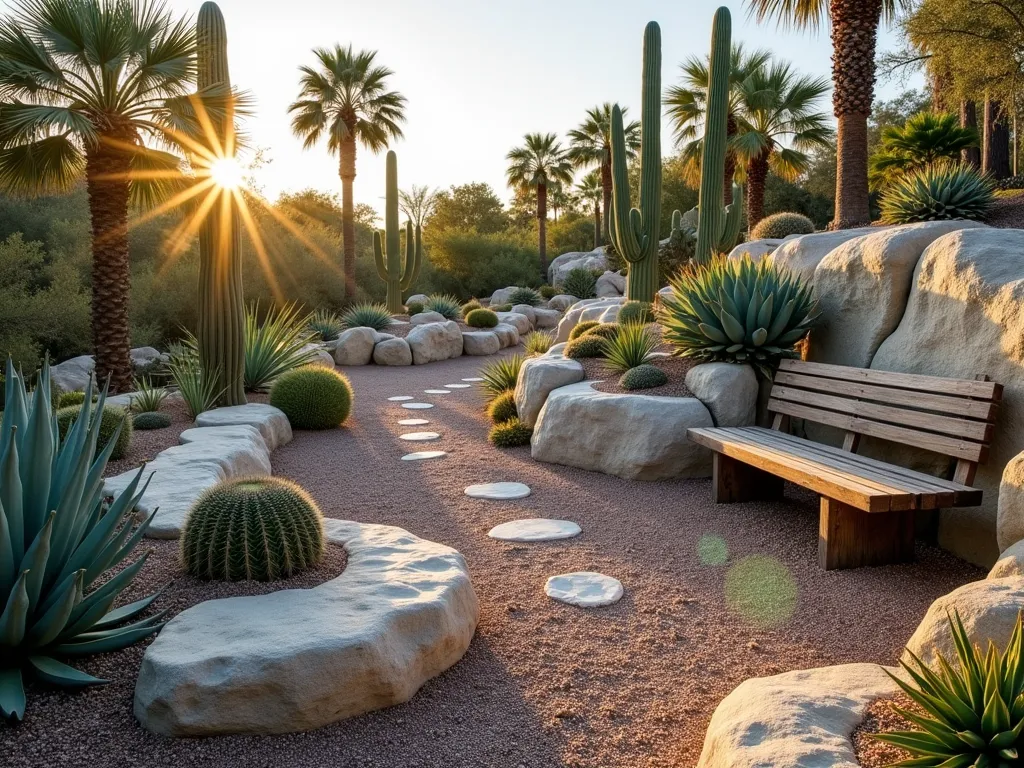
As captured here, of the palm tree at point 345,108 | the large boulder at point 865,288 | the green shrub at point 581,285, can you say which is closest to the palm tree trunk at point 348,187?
the palm tree at point 345,108

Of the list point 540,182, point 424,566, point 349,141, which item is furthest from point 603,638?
point 540,182

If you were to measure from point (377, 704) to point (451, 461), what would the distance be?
4.39m

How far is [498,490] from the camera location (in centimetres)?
609

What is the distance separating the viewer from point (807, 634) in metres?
3.48

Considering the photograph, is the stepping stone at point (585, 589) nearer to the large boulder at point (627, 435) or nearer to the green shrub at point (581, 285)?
the large boulder at point (627, 435)

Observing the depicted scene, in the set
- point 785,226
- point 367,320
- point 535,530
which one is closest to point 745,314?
point 535,530

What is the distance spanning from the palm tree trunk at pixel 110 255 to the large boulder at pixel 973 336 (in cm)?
869

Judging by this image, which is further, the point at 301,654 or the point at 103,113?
the point at 103,113

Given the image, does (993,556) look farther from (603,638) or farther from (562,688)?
(562,688)

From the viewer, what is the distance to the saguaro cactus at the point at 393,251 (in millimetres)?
21312

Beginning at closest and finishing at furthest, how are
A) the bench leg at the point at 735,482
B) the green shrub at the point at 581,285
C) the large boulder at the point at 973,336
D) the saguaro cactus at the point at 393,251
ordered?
the large boulder at the point at 973,336, the bench leg at the point at 735,482, the saguaro cactus at the point at 393,251, the green shrub at the point at 581,285

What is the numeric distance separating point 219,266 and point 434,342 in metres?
8.25

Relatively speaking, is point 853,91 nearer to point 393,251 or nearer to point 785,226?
point 785,226

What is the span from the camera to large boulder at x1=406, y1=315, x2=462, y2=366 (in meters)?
15.9
